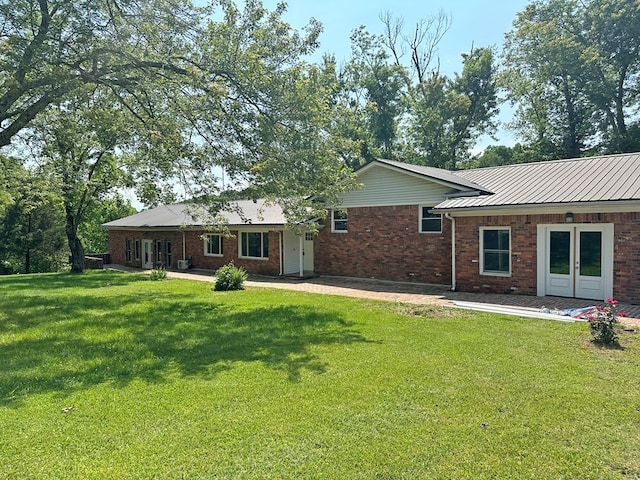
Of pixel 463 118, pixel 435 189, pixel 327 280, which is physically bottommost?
pixel 327 280

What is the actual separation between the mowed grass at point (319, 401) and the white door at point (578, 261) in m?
3.55

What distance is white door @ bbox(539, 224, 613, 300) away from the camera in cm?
1093

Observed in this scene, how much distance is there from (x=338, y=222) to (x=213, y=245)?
7952mm

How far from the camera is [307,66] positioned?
445 inches

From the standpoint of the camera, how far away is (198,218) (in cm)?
1848

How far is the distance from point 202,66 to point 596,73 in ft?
90.0

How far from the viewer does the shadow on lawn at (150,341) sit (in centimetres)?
573

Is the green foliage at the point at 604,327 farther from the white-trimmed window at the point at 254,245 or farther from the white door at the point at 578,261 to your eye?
the white-trimmed window at the point at 254,245

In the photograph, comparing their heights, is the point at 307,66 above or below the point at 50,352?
above

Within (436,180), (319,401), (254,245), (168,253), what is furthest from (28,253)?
(319,401)

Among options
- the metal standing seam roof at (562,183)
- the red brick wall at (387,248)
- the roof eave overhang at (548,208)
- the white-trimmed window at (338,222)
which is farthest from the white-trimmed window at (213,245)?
the roof eave overhang at (548,208)

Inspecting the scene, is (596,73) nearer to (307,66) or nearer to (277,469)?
(307,66)

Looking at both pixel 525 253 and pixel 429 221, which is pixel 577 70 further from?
pixel 525 253

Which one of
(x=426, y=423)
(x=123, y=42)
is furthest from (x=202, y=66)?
(x=426, y=423)
